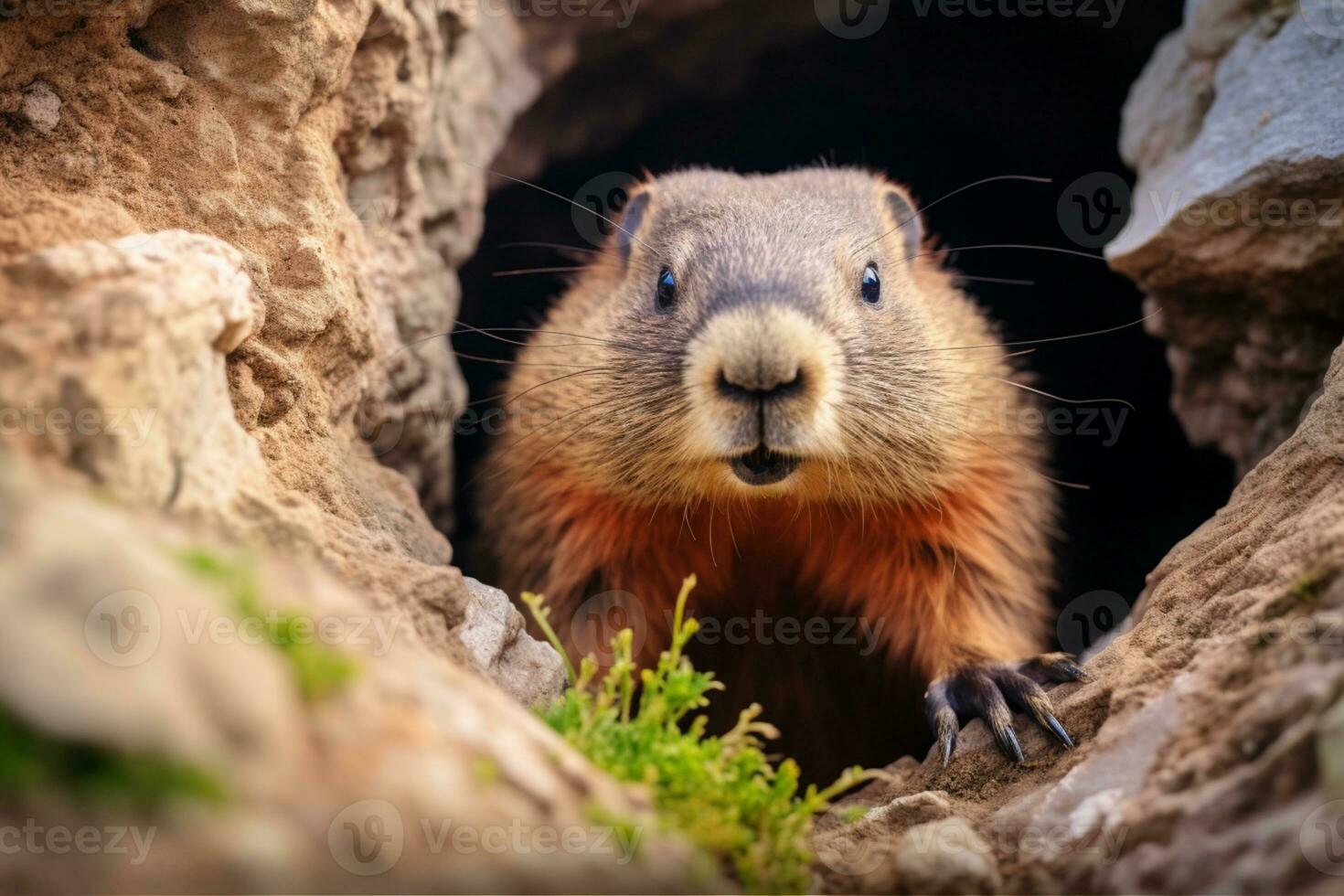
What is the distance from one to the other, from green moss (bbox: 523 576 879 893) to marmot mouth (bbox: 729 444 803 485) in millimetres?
1135

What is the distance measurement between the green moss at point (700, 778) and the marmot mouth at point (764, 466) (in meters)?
1.14

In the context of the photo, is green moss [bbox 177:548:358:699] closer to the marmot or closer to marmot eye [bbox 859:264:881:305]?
the marmot

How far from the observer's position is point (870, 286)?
17.1ft

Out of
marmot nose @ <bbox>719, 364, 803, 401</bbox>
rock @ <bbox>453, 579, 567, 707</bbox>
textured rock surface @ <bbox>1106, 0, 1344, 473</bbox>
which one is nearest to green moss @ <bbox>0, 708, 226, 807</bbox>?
rock @ <bbox>453, 579, 567, 707</bbox>

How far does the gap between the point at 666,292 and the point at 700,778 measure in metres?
2.80

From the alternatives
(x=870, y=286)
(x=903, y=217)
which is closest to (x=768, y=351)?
(x=870, y=286)

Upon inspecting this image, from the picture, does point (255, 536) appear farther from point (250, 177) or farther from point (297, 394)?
point (250, 177)

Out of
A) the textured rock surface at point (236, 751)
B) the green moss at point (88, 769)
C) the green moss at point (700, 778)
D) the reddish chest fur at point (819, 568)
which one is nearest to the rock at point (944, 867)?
the green moss at point (700, 778)

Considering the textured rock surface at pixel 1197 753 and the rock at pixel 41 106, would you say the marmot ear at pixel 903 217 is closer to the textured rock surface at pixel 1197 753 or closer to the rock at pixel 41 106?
the textured rock surface at pixel 1197 753

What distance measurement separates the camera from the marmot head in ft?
13.5

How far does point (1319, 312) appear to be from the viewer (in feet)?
17.9

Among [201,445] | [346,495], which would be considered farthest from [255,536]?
[346,495]

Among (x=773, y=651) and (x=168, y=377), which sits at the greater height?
(x=168, y=377)

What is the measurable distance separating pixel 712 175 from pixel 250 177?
260 cm
